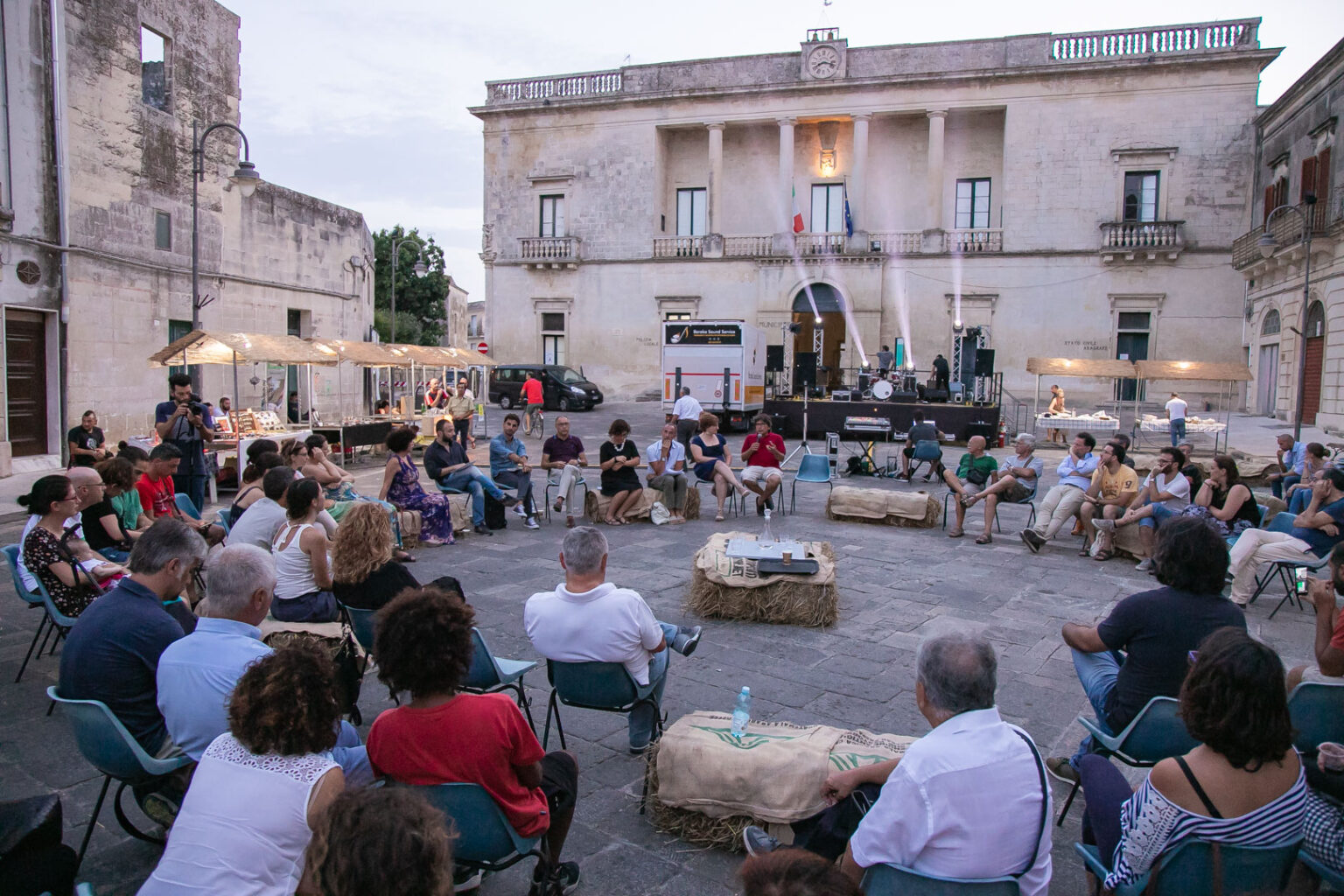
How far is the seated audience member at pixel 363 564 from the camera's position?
13.1 feet

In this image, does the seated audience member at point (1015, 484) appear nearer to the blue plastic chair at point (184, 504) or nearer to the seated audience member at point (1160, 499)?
the seated audience member at point (1160, 499)

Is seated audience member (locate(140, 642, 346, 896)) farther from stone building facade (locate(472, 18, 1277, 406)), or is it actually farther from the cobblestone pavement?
stone building facade (locate(472, 18, 1277, 406))

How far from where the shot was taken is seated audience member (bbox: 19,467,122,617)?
167 inches

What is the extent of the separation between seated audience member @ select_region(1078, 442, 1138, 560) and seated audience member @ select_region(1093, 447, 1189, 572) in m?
0.26

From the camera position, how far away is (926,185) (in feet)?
86.4

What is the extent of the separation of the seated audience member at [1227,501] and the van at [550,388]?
20.1 meters

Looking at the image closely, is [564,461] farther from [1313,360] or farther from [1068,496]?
[1313,360]

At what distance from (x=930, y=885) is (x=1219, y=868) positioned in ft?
2.34

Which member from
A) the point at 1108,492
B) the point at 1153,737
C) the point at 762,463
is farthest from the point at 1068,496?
the point at 1153,737

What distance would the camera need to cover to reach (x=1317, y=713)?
2902 mm

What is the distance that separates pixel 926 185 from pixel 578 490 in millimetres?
19656

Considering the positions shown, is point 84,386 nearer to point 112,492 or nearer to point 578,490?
point 578,490

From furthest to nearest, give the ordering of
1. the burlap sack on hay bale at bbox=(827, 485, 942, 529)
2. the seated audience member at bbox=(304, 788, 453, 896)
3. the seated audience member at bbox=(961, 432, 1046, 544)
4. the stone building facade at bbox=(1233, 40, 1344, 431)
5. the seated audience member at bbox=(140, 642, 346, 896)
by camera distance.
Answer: the stone building facade at bbox=(1233, 40, 1344, 431) → the burlap sack on hay bale at bbox=(827, 485, 942, 529) → the seated audience member at bbox=(961, 432, 1046, 544) → the seated audience member at bbox=(140, 642, 346, 896) → the seated audience member at bbox=(304, 788, 453, 896)

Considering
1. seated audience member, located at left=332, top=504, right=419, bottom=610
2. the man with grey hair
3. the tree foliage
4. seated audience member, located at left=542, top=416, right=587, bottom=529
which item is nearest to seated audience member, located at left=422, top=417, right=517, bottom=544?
seated audience member, located at left=542, top=416, right=587, bottom=529
